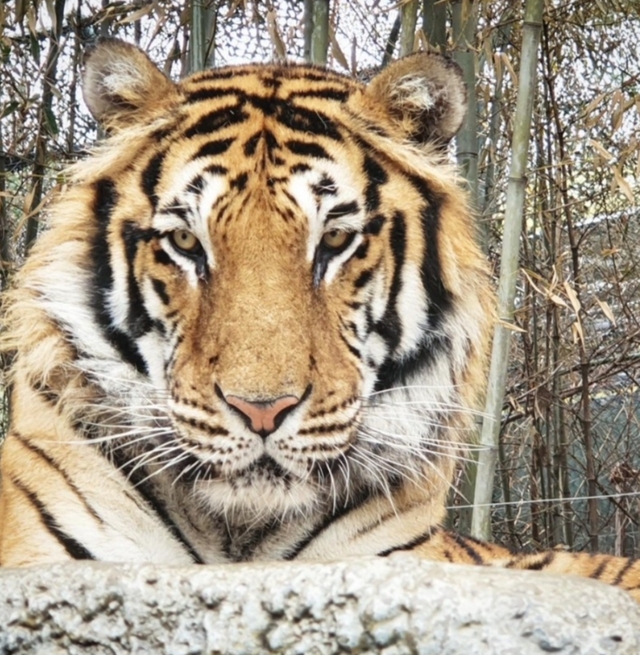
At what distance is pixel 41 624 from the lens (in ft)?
4.76

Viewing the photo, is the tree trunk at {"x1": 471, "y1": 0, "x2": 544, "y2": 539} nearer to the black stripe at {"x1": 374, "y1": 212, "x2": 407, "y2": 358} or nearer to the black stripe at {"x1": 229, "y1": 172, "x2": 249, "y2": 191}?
the black stripe at {"x1": 374, "y1": 212, "x2": 407, "y2": 358}

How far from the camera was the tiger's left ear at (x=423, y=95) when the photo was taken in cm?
224

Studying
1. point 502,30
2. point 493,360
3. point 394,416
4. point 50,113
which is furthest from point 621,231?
point 394,416

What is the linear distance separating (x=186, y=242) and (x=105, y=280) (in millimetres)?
199

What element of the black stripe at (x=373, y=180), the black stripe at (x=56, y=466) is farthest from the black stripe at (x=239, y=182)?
the black stripe at (x=56, y=466)

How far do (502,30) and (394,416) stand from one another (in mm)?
2588

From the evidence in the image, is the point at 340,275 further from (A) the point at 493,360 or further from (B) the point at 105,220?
(A) the point at 493,360

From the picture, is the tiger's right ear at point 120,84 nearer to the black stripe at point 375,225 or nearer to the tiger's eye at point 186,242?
the tiger's eye at point 186,242

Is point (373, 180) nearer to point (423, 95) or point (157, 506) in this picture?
point (423, 95)

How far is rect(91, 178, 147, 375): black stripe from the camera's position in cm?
210

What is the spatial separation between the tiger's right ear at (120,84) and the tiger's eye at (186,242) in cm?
34

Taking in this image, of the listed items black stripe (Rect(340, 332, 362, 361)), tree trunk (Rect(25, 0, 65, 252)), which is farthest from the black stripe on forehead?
tree trunk (Rect(25, 0, 65, 252))

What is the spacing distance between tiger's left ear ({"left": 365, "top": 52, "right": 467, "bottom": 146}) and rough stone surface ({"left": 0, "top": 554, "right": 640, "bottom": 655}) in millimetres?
1152

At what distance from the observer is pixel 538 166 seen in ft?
14.5
